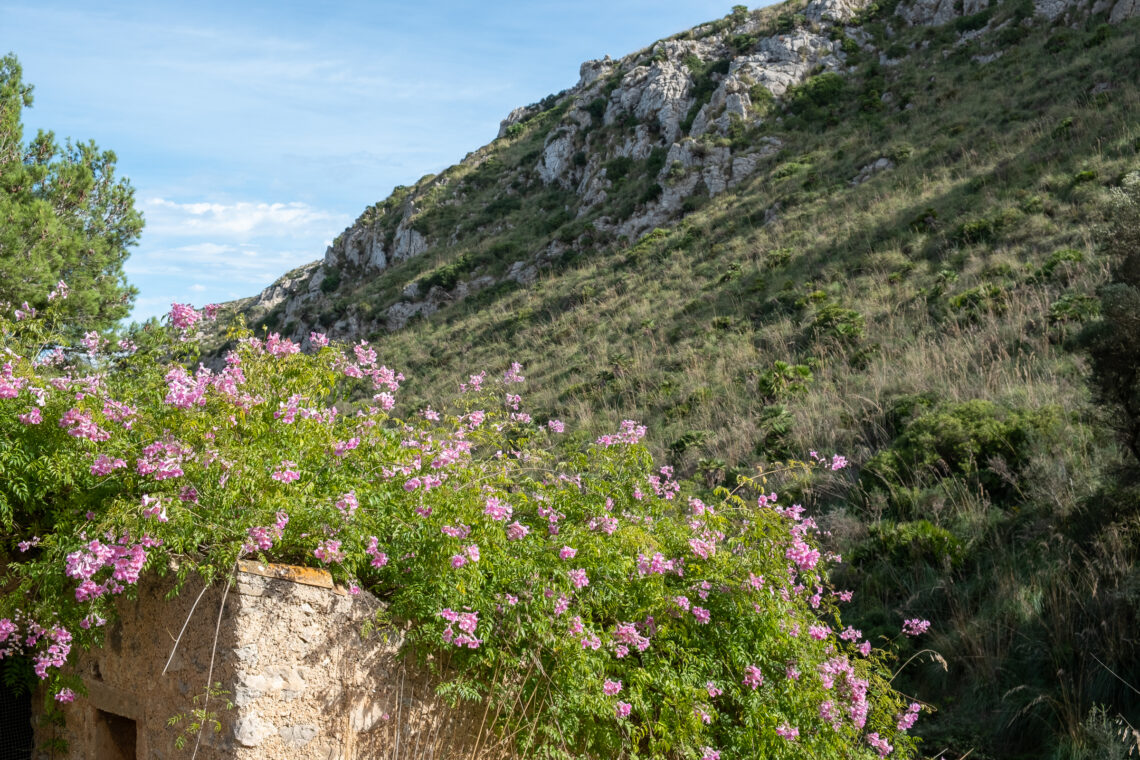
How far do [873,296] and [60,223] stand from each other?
45.9ft

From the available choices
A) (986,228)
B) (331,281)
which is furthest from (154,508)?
(331,281)

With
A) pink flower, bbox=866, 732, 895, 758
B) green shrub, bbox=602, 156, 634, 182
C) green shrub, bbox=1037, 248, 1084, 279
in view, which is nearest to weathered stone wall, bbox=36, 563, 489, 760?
pink flower, bbox=866, 732, 895, 758

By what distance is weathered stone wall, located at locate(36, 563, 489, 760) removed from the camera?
144 inches

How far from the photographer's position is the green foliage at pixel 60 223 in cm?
1308

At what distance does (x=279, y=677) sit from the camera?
12.2 ft

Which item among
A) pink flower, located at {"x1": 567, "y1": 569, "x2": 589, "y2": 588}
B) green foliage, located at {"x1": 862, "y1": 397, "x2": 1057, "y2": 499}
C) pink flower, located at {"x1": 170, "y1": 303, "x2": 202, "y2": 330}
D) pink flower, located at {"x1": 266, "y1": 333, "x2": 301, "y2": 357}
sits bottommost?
green foliage, located at {"x1": 862, "y1": 397, "x2": 1057, "y2": 499}

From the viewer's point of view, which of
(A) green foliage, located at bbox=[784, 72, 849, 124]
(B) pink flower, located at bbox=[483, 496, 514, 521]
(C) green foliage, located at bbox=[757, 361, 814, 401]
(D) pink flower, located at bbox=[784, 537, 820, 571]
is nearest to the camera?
(B) pink flower, located at bbox=[483, 496, 514, 521]

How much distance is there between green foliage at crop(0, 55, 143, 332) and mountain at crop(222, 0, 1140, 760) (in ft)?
26.7

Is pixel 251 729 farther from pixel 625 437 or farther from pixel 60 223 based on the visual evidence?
pixel 60 223

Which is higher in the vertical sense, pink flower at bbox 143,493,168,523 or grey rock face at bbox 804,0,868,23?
grey rock face at bbox 804,0,868,23

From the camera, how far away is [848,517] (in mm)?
8625

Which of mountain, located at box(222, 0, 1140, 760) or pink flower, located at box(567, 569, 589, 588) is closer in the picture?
pink flower, located at box(567, 569, 589, 588)

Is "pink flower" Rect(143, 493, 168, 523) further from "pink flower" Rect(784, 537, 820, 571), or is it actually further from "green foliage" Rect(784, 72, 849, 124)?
"green foliage" Rect(784, 72, 849, 124)

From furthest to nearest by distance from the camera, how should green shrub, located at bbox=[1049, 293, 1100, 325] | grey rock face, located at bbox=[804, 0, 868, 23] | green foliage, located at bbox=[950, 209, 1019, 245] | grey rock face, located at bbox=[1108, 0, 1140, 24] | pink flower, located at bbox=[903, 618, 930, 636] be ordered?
grey rock face, located at bbox=[804, 0, 868, 23] < grey rock face, located at bbox=[1108, 0, 1140, 24] < green foliage, located at bbox=[950, 209, 1019, 245] < green shrub, located at bbox=[1049, 293, 1100, 325] < pink flower, located at bbox=[903, 618, 930, 636]
